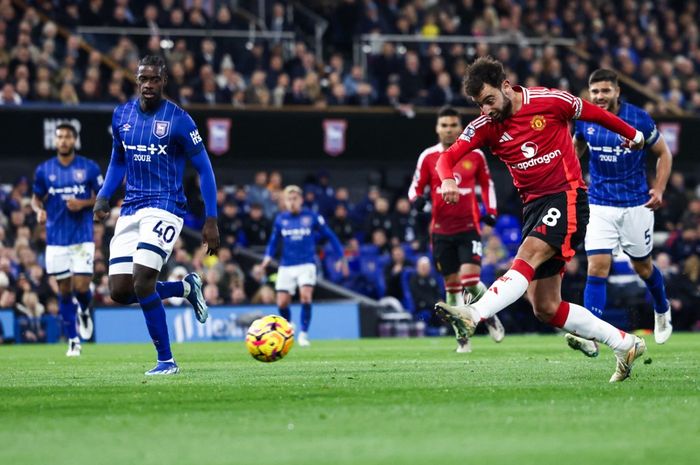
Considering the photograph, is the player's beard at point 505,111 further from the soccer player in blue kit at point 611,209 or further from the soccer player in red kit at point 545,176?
the soccer player in blue kit at point 611,209

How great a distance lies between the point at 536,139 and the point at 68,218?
9.02 meters

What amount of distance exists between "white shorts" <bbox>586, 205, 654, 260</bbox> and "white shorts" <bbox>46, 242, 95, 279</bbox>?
6.55 meters

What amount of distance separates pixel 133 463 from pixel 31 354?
36.7 feet

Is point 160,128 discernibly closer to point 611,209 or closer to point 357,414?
point 357,414

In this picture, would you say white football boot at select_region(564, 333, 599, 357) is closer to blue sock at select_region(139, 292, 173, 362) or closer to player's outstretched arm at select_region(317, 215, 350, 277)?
blue sock at select_region(139, 292, 173, 362)

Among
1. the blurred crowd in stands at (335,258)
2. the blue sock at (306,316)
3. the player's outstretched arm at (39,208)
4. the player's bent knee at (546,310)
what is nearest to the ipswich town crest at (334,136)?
the blurred crowd in stands at (335,258)

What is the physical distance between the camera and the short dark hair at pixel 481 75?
29.1 ft

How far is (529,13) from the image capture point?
33.4 m

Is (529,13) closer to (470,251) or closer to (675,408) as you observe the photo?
(470,251)

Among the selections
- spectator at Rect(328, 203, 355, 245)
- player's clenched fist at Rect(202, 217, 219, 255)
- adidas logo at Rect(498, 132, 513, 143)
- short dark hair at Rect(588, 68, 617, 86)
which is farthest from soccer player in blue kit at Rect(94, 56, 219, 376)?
spectator at Rect(328, 203, 355, 245)

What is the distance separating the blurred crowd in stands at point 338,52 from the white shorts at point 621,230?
13.6 meters

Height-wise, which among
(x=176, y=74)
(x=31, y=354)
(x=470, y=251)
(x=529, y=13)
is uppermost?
(x=529, y=13)

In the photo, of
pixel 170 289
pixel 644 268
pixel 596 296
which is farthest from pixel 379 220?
pixel 170 289

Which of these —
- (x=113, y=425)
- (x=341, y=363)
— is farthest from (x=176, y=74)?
(x=113, y=425)
